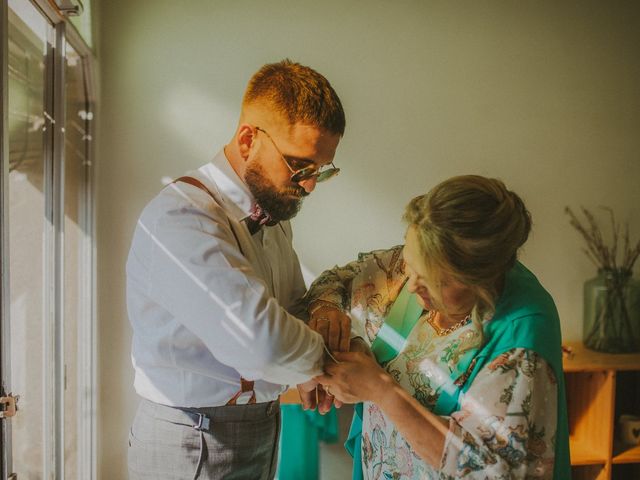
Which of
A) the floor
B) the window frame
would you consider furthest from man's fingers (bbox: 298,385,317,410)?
the floor

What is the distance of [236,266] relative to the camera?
1.15 m

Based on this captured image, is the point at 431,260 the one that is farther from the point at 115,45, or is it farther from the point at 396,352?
the point at 115,45

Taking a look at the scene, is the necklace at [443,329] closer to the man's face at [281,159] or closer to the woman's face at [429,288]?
the woman's face at [429,288]

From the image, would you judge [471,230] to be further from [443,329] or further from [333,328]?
[333,328]

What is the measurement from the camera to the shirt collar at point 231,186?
1398 mm

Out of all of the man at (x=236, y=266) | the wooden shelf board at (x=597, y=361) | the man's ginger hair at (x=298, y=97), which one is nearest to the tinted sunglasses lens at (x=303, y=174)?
the man at (x=236, y=266)

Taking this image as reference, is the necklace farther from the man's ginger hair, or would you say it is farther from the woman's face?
the man's ginger hair

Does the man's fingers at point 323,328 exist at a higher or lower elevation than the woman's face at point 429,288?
lower

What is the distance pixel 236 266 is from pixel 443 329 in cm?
55

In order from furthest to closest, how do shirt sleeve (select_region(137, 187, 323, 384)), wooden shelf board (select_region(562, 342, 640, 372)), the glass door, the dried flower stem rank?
the dried flower stem
wooden shelf board (select_region(562, 342, 640, 372))
the glass door
shirt sleeve (select_region(137, 187, 323, 384))

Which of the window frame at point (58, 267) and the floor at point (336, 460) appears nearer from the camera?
the window frame at point (58, 267)

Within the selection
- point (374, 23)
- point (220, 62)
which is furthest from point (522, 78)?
point (220, 62)

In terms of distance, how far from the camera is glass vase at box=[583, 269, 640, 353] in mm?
2900

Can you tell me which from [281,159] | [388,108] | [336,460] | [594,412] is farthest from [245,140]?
[594,412]
